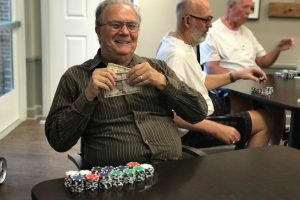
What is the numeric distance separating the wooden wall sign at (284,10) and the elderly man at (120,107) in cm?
276

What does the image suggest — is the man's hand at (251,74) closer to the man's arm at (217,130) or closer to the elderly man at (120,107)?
the man's arm at (217,130)

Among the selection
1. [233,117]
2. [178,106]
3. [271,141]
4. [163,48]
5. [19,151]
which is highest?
[163,48]

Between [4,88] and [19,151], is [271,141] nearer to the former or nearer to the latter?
[19,151]

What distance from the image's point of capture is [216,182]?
1.24 metres

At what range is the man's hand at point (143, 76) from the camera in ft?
5.02

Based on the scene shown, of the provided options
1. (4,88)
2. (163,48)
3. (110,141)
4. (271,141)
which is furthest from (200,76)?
(4,88)

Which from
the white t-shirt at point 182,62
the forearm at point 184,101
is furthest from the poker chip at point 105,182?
the white t-shirt at point 182,62

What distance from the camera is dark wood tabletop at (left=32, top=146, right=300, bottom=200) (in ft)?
3.75

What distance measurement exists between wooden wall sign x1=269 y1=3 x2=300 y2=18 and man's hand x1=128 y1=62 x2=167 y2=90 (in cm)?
293

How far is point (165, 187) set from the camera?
3.92ft

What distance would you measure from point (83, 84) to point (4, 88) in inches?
113

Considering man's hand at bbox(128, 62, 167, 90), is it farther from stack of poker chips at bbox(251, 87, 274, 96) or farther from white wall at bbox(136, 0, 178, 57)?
white wall at bbox(136, 0, 178, 57)

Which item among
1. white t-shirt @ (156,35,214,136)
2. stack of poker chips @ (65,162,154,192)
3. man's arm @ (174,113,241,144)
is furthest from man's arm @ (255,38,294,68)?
stack of poker chips @ (65,162,154,192)

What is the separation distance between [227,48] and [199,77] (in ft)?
4.18
